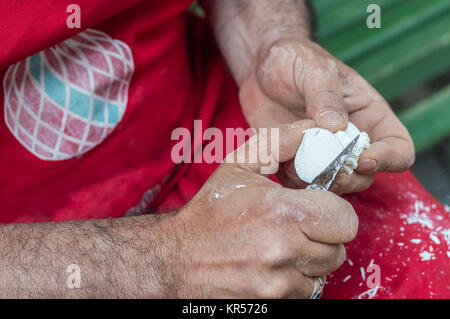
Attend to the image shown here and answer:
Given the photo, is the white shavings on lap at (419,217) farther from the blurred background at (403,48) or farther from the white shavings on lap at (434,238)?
the blurred background at (403,48)

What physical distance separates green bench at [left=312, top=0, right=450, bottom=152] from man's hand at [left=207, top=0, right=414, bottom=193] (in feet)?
0.95

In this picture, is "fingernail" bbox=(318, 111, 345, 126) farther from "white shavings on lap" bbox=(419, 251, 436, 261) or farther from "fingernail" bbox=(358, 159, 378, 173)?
"white shavings on lap" bbox=(419, 251, 436, 261)

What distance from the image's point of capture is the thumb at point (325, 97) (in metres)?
0.81

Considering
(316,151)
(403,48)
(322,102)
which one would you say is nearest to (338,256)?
(316,151)

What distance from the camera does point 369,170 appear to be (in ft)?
2.79

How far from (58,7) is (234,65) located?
452 mm

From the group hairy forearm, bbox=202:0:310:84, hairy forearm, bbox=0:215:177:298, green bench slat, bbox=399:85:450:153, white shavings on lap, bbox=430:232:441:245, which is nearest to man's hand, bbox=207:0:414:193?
hairy forearm, bbox=202:0:310:84

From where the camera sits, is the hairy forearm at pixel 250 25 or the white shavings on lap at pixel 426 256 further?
the hairy forearm at pixel 250 25

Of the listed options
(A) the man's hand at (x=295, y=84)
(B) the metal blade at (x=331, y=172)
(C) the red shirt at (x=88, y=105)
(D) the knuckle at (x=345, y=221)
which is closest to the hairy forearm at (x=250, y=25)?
(A) the man's hand at (x=295, y=84)

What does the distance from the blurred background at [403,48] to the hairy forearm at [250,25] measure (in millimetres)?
290

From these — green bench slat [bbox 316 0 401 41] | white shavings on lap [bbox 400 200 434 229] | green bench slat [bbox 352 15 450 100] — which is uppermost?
green bench slat [bbox 316 0 401 41]

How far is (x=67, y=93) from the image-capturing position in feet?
2.88

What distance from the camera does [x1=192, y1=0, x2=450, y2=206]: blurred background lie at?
136cm
